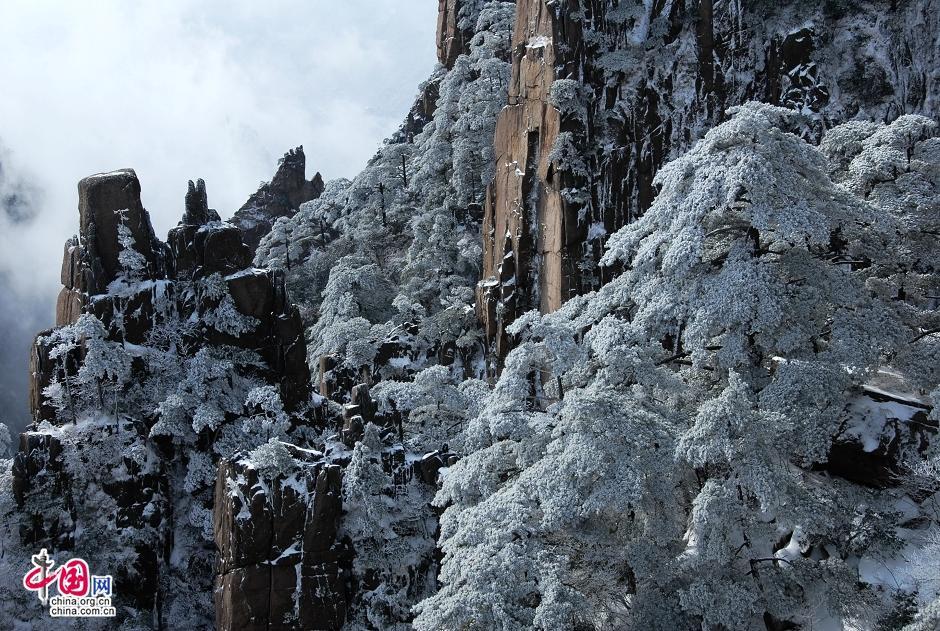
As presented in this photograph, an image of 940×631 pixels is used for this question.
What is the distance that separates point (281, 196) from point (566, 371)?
186ft

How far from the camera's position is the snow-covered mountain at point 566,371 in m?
13.5

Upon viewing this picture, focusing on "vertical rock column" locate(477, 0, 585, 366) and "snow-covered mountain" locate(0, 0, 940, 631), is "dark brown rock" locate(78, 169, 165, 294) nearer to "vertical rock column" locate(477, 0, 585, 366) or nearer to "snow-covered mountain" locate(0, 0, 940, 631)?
"snow-covered mountain" locate(0, 0, 940, 631)

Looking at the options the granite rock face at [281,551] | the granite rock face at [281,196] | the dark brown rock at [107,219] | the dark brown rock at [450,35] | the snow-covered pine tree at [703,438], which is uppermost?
the dark brown rock at [450,35]

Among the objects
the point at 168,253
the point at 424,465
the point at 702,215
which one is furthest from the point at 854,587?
the point at 168,253

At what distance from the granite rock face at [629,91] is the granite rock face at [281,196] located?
33.7m

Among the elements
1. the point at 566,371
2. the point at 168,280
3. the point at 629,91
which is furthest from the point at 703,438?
the point at 629,91

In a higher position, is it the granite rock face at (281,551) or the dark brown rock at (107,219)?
the dark brown rock at (107,219)

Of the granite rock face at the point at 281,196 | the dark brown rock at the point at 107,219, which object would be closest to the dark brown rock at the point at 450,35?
the granite rock face at the point at 281,196

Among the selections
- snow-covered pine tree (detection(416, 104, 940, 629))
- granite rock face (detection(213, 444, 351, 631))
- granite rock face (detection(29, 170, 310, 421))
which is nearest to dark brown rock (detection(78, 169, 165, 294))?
granite rock face (detection(29, 170, 310, 421))

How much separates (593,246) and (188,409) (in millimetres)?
17903

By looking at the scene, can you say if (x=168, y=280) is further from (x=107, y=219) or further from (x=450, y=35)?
(x=450, y=35)

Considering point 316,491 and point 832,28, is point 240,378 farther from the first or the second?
point 832,28

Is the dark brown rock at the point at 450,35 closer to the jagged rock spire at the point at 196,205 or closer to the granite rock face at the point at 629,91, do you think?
the granite rock face at the point at 629,91

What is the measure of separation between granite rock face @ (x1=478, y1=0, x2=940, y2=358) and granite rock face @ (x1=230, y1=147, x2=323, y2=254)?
33.7 m
